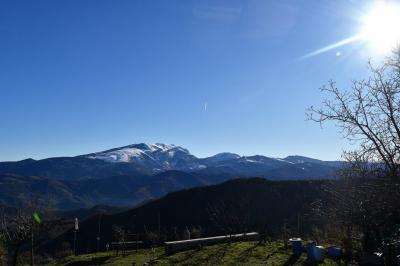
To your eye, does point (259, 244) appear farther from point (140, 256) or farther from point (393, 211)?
point (393, 211)

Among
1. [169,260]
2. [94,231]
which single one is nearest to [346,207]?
[169,260]

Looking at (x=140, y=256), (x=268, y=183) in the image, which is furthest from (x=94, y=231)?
(x=140, y=256)

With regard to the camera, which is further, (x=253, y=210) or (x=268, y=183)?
(x=268, y=183)

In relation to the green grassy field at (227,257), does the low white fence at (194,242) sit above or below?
above

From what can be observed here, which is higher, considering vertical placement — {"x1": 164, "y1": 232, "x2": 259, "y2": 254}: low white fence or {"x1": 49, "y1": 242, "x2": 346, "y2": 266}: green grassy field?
{"x1": 164, "y1": 232, "x2": 259, "y2": 254}: low white fence

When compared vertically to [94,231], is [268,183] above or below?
above

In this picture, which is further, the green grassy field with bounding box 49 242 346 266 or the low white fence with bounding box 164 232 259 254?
the low white fence with bounding box 164 232 259 254

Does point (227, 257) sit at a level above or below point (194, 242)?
below

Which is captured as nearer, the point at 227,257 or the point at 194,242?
the point at 227,257

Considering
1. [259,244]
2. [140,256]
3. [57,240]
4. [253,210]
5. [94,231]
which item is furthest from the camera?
[94,231]

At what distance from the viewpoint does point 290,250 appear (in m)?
32.2

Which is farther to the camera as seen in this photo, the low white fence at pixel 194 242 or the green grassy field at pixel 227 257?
the low white fence at pixel 194 242

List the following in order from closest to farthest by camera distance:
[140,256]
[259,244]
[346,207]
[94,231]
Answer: [346,207] → [259,244] → [140,256] → [94,231]

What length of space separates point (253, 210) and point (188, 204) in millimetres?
36935
